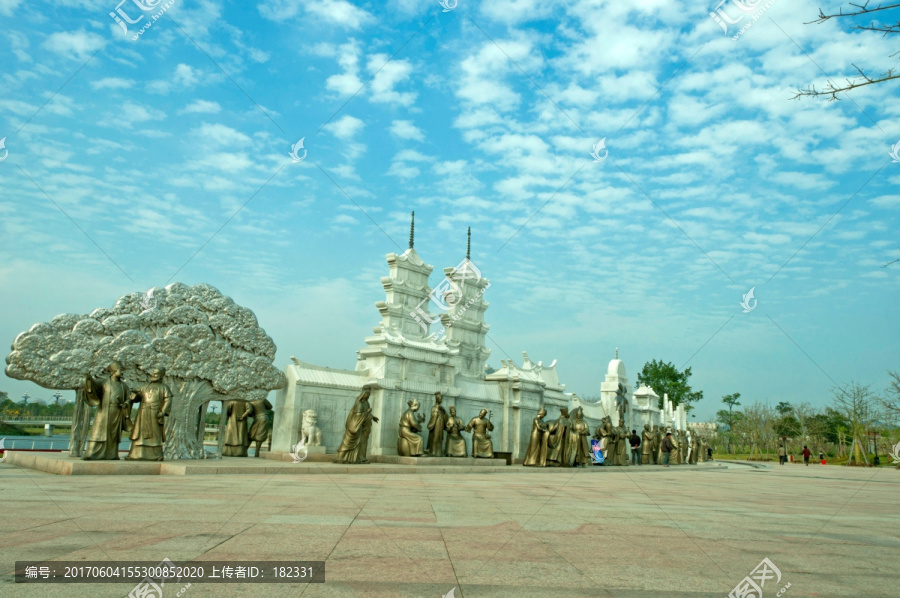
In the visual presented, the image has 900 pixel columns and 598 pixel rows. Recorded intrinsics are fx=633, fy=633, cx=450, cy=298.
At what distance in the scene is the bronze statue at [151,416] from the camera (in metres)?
13.6

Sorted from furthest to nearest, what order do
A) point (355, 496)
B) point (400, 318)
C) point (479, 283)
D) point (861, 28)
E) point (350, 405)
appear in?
point (479, 283) → point (400, 318) → point (350, 405) → point (355, 496) → point (861, 28)

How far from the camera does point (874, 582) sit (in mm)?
4500

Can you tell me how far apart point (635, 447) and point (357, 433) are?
16.4 metres

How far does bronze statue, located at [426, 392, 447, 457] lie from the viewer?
20234 millimetres

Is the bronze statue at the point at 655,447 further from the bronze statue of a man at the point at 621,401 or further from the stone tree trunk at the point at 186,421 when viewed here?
the stone tree trunk at the point at 186,421

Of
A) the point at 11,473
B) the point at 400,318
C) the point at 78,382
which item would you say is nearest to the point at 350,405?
the point at 400,318

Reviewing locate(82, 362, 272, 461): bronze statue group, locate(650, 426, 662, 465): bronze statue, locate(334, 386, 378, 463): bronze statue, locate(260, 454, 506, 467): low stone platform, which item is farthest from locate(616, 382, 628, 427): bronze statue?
locate(82, 362, 272, 461): bronze statue group

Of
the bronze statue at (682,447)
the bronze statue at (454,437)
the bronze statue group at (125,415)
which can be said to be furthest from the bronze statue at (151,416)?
the bronze statue at (682,447)

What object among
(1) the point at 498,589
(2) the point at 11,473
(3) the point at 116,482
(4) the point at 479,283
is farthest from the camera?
(4) the point at 479,283

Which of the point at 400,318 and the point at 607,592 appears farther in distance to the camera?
the point at 400,318

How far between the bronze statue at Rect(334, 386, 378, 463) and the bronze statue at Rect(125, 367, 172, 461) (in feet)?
17.0

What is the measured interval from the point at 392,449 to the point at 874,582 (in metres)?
16.8

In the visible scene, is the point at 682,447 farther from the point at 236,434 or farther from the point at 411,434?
the point at 236,434

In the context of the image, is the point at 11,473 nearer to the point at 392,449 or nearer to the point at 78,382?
the point at 78,382
